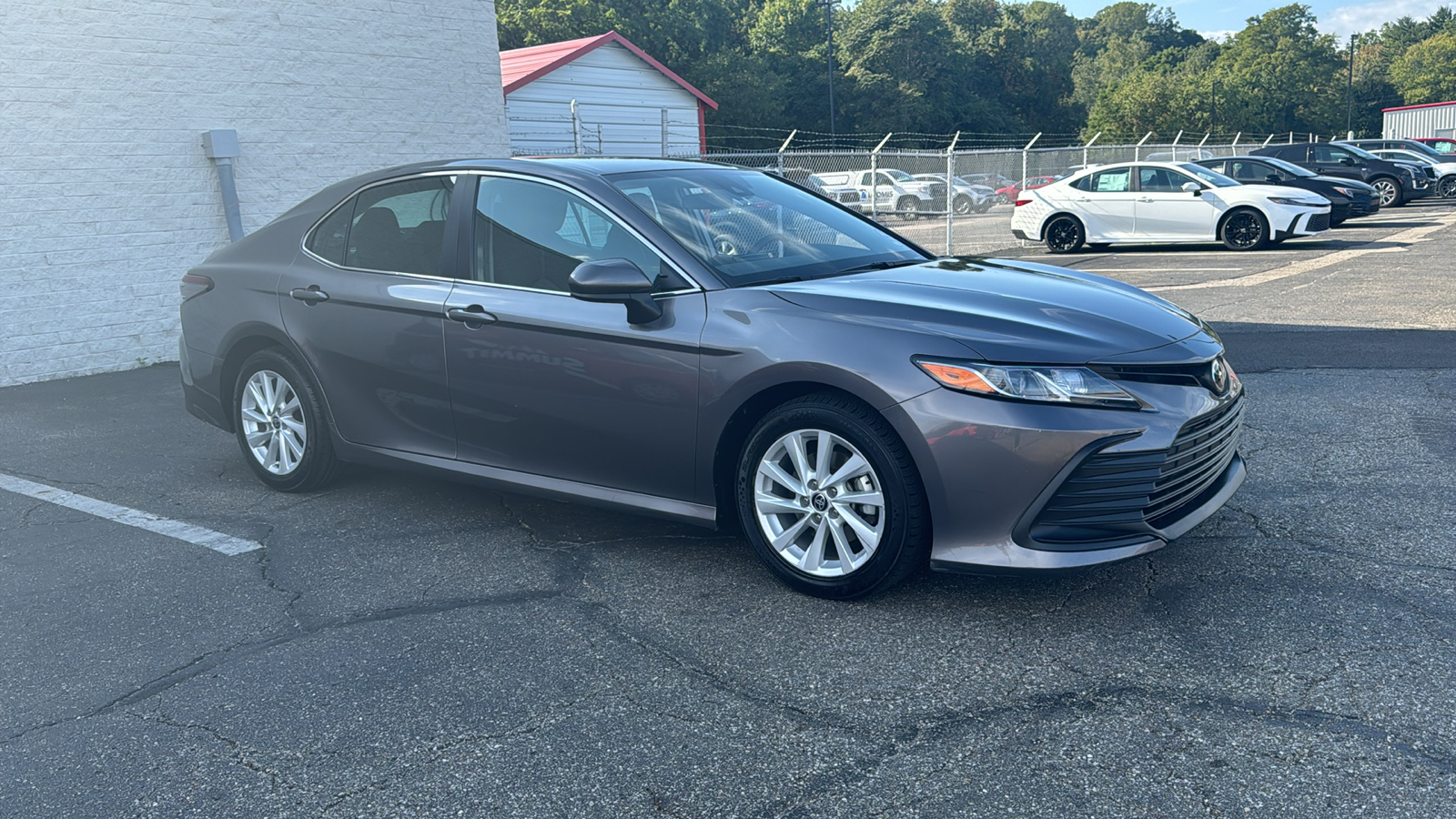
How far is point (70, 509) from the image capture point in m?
5.58

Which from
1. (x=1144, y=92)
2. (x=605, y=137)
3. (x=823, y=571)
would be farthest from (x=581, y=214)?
(x=1144, y=92)

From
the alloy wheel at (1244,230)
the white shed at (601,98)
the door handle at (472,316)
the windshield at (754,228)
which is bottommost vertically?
the alloy wheel at (1244,230)

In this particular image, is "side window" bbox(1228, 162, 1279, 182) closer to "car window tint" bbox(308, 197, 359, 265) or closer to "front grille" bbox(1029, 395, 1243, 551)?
"car window tint" bbox(308, 197, 359, 265)

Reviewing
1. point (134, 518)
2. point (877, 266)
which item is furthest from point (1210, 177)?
point (134, 518)

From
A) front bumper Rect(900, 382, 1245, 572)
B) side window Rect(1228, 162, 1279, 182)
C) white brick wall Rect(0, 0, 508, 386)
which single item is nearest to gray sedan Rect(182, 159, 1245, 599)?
front bumper Rect(900, 382, 1245, 572)

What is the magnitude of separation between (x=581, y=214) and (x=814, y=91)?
211 feet

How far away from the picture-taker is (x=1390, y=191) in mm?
27562

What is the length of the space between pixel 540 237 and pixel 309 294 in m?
1.37

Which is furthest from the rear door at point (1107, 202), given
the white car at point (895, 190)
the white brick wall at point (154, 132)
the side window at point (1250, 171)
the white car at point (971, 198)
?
the white brick wall at point (154, 132)

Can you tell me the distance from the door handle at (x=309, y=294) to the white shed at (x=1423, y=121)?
211ft

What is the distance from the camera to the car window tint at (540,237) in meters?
4.35

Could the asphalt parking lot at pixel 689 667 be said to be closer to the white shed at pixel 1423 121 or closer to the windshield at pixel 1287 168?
the windshield at pixel 1287 168

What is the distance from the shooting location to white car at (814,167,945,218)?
18.1 metres

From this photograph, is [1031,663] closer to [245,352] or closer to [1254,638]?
[1254,638]
